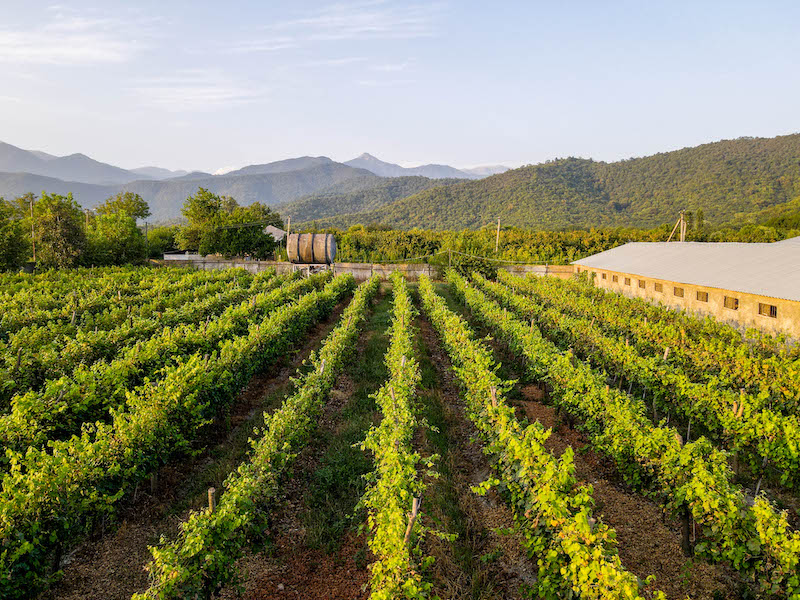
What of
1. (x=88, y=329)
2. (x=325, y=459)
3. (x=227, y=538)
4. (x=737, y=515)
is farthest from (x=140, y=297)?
(x=737, y=515)

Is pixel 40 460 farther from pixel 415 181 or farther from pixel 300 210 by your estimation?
pixel 415 181

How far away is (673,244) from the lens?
27625 mm

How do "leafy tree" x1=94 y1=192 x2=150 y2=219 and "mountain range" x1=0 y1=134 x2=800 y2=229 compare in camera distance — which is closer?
"leafy tree" x1=94 y1=192 x2=150 y2=219

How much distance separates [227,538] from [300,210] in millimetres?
149026

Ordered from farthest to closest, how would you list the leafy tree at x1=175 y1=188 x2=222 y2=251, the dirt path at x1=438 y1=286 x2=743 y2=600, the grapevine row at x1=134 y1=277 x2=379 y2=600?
1. the leafy tree at x1=175 y1=188 x2=222 y2=251
2. the dirt path at x1=438 y1=286 x2=743 y2=600
3. the grapevine row at x1=134 y1=277 x2=379 y2=600

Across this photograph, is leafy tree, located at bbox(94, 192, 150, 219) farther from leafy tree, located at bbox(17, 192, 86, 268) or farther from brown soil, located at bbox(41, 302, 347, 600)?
brown soil, located at bbox(41, 302, 347, 600)

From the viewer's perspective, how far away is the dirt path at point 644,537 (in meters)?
5.45

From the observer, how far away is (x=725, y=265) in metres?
18.7

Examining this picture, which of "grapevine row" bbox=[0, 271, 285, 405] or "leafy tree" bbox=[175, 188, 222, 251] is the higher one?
"leafy tree" bbox=[175, 188, 222, 251]

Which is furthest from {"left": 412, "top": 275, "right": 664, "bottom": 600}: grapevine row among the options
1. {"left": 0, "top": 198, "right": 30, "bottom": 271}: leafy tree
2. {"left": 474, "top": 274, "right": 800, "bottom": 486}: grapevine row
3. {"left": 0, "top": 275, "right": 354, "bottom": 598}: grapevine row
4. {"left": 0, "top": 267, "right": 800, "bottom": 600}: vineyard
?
{"left": 0, "top": 198, "right": 30, "bottom": 271}: leafy tree

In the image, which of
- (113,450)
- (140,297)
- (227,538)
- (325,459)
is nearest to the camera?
(227,538)

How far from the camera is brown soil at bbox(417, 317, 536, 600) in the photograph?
5.35 meters

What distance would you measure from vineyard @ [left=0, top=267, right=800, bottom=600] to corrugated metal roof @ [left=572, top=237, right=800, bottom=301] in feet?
13.1

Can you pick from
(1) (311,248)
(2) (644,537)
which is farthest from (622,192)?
(2) (644,537)
